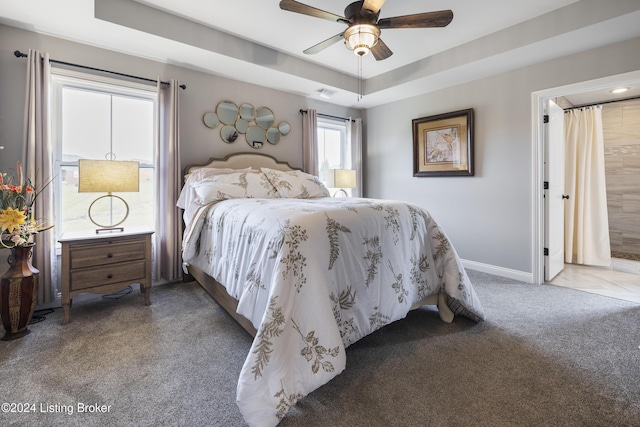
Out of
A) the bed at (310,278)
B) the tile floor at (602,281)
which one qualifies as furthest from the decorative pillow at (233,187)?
the tile floor at (602,281)

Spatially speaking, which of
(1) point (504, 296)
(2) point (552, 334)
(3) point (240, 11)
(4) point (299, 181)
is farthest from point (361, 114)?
(2) point (552, 334)

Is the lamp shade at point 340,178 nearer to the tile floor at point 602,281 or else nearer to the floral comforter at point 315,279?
the floral comforter at point 315,279

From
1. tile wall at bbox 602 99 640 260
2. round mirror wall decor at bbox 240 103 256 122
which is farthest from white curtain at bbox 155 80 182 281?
tile wall at bbox 602 99 640 260

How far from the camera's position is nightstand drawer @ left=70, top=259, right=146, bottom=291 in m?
2.28

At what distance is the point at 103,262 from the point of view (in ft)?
7.79

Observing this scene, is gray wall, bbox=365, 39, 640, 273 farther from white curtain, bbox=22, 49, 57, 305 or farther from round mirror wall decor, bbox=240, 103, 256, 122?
white curtain, bbox=22, 49, 57, 305

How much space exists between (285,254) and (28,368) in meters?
1.68

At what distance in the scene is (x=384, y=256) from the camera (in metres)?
1.87

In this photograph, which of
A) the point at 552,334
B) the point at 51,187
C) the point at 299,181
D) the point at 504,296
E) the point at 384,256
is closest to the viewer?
the point at 384,256

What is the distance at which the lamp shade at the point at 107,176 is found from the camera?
7.76 feet

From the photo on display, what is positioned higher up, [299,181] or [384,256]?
[299,181]

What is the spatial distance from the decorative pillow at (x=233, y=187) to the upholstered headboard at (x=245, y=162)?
1.70ft

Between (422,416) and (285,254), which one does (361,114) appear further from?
(422,416)

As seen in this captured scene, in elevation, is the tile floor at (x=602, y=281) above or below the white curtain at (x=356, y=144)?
below
